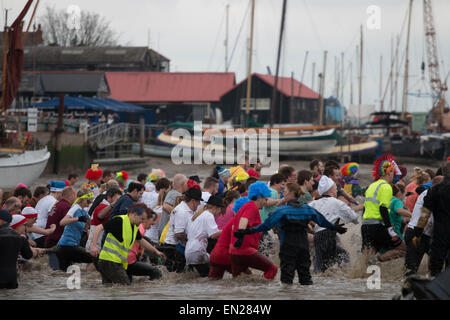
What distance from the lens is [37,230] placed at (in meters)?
11.5

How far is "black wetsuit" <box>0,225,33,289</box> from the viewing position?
30.2 feet

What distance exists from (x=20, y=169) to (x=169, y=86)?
40033 mm

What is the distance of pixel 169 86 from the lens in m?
69.6

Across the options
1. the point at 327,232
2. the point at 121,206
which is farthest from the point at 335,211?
the point at 121,206

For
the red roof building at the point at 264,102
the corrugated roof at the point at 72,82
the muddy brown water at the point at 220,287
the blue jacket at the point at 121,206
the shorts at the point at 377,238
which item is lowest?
the muddy brown water at the point at 220,287

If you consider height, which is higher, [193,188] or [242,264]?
[193,188]

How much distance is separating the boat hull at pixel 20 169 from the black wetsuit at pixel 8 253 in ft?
66.9

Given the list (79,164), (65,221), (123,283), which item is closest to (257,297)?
(123,283)

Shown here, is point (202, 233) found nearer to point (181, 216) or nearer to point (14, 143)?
point (181, 216)

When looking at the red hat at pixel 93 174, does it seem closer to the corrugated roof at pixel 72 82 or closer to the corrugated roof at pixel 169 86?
the corrugated roof at pixel 72 82

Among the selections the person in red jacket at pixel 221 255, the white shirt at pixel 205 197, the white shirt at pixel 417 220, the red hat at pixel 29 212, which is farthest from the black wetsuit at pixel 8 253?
the white shirt at pixel 417 220

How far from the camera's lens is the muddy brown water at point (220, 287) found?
9.23 m
